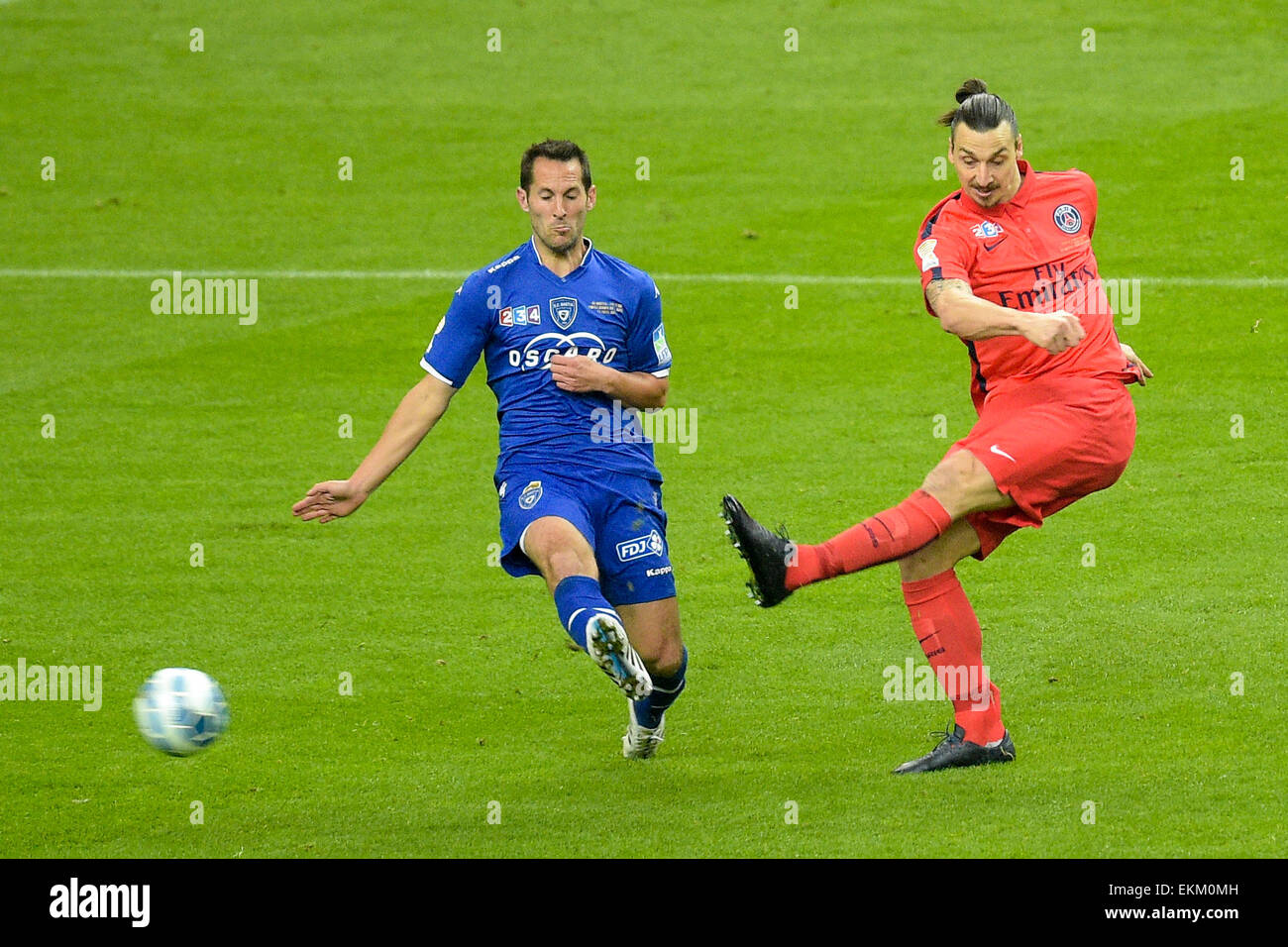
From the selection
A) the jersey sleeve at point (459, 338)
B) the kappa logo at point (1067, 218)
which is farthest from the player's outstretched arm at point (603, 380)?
the kappa logo at point (1067, 218)

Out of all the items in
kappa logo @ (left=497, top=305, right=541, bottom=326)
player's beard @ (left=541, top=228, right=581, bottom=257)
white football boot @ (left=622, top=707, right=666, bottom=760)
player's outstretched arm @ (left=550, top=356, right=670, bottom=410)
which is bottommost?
white football boot @ (left=622, top=707, right=666, bottom=760)

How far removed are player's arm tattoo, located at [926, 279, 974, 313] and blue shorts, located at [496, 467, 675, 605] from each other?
1.45 metres

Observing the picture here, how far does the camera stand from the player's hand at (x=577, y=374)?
7027mm

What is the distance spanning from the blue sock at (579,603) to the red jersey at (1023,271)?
5.91 feet

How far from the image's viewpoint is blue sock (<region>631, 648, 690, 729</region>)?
750 cm

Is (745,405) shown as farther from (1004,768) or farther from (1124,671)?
(1004,768)

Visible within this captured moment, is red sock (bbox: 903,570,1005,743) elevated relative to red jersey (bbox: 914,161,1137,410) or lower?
lower

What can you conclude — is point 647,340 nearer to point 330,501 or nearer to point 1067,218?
point 330,501

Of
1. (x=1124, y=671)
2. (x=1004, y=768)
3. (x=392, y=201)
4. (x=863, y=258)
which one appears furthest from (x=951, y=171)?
(x=1004, y=768)

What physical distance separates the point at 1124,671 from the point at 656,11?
16.7 metres

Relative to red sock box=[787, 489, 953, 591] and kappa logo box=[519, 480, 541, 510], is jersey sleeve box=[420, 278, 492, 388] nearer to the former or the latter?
kappa logo box=[519, 480, 541, 510]

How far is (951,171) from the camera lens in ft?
60.1

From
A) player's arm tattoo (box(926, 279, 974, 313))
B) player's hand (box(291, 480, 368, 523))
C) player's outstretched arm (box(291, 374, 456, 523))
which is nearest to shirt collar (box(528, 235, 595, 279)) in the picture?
player's outstretched arm (box(291, 374, 456, 523))

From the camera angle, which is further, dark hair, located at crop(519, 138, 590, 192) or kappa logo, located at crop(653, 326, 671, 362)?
kappa logo, located at crop(653, 326, 671, 362)
